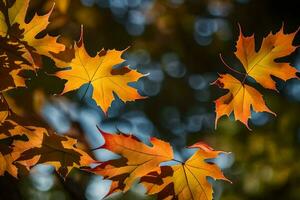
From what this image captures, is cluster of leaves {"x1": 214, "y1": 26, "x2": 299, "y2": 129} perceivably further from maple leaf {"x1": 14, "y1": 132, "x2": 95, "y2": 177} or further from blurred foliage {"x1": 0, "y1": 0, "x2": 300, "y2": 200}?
blurred foliage {"x1": 0, "y1": 0, "x2": 300, "y2": 200}

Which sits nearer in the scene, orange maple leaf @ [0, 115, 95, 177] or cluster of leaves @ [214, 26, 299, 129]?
orange maple leaf @ [0, 115, 95, 177]

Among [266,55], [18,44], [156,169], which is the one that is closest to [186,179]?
[156,169]

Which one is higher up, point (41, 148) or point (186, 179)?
point (186, 179)

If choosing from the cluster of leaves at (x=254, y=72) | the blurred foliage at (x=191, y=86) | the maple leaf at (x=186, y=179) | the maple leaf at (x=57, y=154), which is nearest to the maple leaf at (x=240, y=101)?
the cluster of leaves at (x=254, y=72)

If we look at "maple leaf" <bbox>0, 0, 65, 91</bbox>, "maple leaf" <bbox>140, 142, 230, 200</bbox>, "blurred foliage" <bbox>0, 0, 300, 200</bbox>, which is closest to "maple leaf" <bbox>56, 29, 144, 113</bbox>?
"maple leaf" <bbox>0, 0, 65, 91</bbox>

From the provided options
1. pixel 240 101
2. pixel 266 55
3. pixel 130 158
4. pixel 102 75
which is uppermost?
pixel 266 55

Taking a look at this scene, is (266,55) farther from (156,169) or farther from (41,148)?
(41,148)
